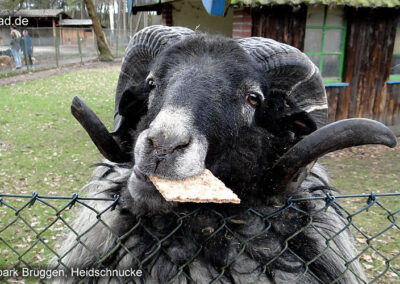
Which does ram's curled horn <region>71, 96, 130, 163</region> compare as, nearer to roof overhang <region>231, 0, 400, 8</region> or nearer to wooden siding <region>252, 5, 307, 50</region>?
roof overhang <region>231, 0, 400, 8</region>

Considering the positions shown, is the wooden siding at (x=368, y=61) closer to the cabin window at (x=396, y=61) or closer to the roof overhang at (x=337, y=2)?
the cabin window at (x=396, y=61)

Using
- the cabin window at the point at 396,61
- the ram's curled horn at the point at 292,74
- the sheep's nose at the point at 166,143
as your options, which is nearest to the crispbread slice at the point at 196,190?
the sheep's nose at the point at 166,143

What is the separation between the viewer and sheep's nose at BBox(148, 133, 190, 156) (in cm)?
205

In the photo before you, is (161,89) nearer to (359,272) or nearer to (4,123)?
(359,272)

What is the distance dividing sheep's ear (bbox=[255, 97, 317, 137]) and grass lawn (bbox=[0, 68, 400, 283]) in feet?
3.39

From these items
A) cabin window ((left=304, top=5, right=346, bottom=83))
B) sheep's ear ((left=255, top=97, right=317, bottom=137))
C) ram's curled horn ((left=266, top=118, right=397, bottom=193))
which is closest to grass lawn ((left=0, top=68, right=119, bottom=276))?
ram's curled horn ((left=266, top=118, right=397, bottom=193))

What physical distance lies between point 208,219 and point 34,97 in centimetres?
1310

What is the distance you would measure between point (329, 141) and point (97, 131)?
1641 millimetres

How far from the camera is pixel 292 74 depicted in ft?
10.0

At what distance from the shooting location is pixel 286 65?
3.02 metres

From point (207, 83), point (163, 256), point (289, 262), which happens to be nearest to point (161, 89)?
point (207, 83)

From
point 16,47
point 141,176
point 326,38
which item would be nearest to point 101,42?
point 16,47

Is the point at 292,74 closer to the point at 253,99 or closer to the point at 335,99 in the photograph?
the point at 253,99

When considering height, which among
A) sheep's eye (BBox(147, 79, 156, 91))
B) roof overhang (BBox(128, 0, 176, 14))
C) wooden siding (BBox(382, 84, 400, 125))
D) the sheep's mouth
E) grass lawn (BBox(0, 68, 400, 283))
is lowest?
grass lawn (BBox(0, 68, 400, 283))
